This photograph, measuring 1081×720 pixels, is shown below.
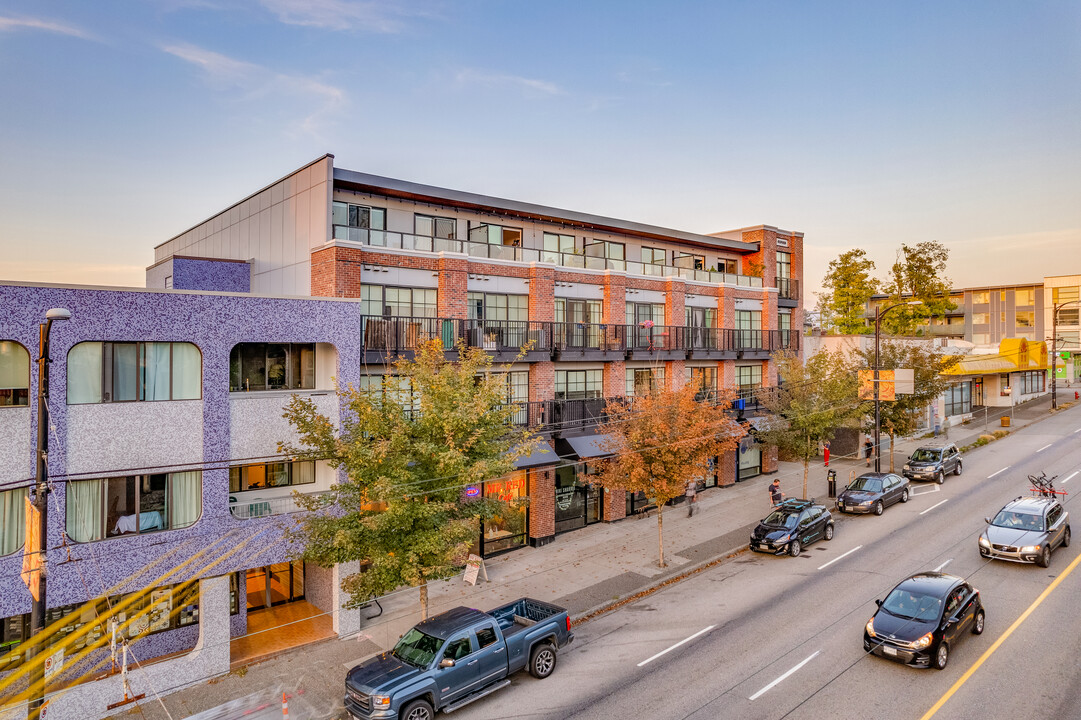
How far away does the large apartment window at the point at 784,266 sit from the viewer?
1500 inches

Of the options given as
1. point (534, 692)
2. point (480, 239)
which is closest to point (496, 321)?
point (480, 239)

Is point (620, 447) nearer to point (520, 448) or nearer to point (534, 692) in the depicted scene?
point (520, 448)

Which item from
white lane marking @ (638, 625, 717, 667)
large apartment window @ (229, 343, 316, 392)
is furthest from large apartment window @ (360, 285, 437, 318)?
white lane marking @ (638, 625, 717, 667)

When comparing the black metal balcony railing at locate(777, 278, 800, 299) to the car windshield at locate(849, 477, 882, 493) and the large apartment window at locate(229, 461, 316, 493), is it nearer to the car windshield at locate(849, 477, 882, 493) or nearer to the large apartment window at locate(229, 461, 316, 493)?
the car windshield at locate(849, 477, 882, 493)

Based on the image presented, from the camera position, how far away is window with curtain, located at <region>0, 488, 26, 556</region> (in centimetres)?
1330

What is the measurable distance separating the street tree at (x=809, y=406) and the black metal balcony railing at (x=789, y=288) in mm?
7082

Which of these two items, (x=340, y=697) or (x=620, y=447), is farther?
(x=620, y=447)

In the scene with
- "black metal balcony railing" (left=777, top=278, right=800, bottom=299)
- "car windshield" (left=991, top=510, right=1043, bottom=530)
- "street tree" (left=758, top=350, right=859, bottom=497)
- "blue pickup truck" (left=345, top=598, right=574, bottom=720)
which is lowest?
"blue pickup truck" (left=345, top=598, right=574, bottom=720)

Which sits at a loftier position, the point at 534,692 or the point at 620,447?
the point at 620,447

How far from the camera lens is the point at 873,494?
1054 inches

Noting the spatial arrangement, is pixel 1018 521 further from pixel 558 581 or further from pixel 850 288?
pixel 850 288

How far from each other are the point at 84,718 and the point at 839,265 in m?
52.2

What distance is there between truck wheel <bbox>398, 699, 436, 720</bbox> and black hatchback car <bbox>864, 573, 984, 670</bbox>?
31.8 ft

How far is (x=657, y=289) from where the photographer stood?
101 feet
